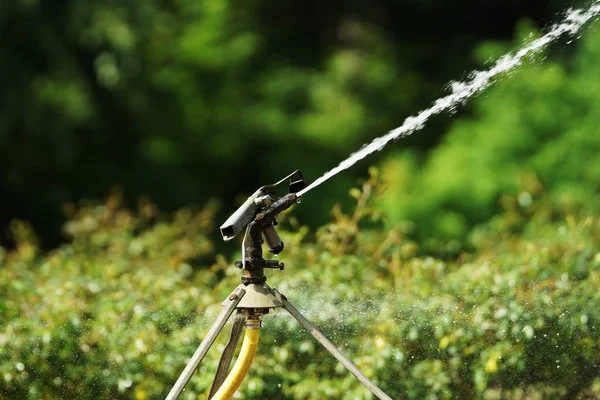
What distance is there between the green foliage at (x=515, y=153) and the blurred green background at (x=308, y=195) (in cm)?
2

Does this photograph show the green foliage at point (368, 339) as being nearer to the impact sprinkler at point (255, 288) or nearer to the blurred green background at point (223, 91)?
the impact sprinkler at point (255, 288)

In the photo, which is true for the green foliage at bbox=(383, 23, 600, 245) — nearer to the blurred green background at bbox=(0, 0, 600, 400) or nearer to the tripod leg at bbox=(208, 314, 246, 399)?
the blurred green background at bbox=(0, 0, 600, 400)

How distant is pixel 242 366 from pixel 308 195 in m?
8.02

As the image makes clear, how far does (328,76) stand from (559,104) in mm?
4335

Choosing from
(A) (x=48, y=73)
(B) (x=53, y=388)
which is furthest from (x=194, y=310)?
(A) (x=48, y=73)

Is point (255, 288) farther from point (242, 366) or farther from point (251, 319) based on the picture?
point (242, 366)

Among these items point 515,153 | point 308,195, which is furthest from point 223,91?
→ point 515,153

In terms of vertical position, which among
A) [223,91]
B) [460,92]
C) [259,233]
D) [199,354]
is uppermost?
[223,91]

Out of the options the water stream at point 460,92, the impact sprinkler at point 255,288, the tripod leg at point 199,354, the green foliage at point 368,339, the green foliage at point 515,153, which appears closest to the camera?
the tripod leg at point 199,354

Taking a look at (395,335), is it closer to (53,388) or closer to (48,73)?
(53,388)

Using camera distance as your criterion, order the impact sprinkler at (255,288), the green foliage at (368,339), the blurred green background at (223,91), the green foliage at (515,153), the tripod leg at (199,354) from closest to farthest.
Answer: the tripod leg at (199,354) → the impact sprinkler at (255,288) → the green foliage at (368,339) → the green foliage at (515,153) → the blurred green background at (223,91)

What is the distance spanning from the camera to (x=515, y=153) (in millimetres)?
7875

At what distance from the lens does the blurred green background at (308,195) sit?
3.32m

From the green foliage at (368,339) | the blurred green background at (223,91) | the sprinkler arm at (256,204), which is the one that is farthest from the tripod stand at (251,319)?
the blurred green background at (223,91)
